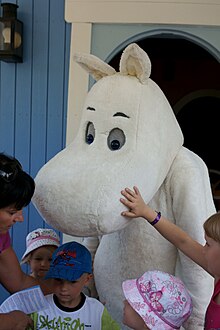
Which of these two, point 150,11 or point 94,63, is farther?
point 150,11

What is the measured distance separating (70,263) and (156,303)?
388 mm

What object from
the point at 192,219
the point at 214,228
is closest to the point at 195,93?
the point at 192,219

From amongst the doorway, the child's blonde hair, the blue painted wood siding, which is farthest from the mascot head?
the doorway

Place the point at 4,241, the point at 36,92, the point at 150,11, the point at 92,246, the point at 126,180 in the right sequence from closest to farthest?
the point at 126,180
the point at 4,241
the point at 92,246
the point at 150,11
the point at 36,92

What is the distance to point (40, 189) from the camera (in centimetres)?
173

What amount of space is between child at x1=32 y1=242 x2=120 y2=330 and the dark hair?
0.96ft

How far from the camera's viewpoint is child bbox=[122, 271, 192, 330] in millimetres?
1558

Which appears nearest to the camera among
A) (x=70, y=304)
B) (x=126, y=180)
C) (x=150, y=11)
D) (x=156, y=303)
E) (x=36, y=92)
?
(x=156, y=303)

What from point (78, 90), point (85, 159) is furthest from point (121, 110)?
point (78, 90)

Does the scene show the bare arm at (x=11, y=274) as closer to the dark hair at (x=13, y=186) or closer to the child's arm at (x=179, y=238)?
the dark hair at (x=13, y=186)

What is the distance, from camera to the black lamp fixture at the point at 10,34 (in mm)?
3077

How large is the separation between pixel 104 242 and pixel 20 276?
A: 0.36m

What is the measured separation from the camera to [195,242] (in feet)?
5.90

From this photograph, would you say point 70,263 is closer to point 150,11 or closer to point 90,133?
point 90,133
